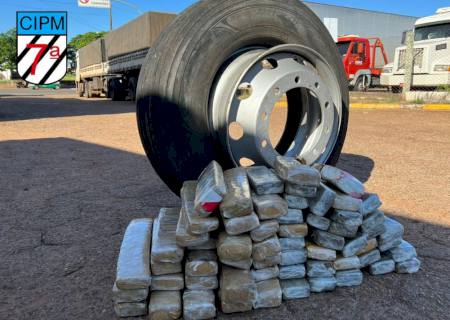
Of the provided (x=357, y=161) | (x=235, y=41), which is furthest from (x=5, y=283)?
(x=357, y=161)

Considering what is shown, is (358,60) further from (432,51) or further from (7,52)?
(7,52)

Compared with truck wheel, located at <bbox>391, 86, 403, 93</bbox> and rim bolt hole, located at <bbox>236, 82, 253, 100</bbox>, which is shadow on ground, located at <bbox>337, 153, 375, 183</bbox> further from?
truck wheel, located at <bbox>391, 86, 403, 93</bbox>

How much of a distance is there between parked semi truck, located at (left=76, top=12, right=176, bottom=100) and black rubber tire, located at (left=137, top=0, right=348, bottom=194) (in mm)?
7673

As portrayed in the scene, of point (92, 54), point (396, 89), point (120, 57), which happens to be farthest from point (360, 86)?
point (92, 54)

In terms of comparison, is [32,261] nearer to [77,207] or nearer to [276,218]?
[77,207]

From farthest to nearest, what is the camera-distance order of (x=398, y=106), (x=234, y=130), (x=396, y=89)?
1. (x=396, y=89)
2. (x=398, y=106)
3. (x=234, y=130)

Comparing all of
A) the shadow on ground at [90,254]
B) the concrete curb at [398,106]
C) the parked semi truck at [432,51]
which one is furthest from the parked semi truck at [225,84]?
the parked semi truck at [432,51]

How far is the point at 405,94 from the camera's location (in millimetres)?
10789

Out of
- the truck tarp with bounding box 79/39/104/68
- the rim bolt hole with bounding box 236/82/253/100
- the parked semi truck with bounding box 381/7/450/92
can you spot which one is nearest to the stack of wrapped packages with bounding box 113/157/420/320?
the rim bolt hole with bounding box 236/82/253/100

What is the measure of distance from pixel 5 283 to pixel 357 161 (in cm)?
340

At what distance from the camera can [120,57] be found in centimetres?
1628

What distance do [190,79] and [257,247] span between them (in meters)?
0.95

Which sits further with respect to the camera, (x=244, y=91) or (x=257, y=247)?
(x=244, y=91)

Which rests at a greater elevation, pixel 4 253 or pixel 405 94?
pixel 405 94
